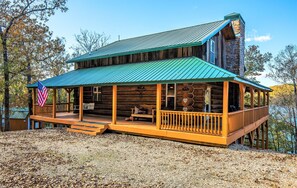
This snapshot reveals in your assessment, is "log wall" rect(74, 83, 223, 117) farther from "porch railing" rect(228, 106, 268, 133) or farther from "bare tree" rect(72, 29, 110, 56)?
"bare tree" rect(72, 29, 110, 56)

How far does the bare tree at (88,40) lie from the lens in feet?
117

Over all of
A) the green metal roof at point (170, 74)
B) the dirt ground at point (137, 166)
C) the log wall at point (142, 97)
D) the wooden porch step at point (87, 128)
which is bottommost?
the dirt ground at point (137, 166)

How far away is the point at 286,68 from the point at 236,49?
12.8 meters

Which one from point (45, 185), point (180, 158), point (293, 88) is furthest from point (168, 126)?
point (293, 88)

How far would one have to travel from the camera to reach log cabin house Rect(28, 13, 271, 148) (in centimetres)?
864

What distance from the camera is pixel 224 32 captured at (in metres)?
14.9

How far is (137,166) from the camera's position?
→ 6035 millimetres

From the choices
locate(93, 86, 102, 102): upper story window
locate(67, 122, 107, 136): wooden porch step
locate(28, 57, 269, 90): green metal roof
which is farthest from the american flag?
locate(93, 86, 102, 102): upper story window

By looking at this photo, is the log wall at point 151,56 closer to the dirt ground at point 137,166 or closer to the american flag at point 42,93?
the american flag at point 42,93

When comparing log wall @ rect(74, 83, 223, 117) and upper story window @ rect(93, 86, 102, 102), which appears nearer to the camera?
log wall @ rect(74, 83, 223, 117)

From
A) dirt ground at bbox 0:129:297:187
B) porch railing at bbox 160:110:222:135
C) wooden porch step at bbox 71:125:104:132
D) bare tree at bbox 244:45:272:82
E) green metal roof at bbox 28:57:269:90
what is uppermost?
bare tree at bbox 244:45:272:82

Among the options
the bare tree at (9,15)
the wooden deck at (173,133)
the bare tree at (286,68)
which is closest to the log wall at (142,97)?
the wooden deck at (173,133)

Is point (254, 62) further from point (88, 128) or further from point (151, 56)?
point (88, 128)

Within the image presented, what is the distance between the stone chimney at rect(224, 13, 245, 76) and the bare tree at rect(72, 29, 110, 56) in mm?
25239
